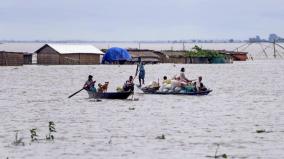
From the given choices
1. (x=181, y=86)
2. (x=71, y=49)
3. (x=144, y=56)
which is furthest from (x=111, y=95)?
(x=144, y=56)

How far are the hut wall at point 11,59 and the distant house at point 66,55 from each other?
1793 mm

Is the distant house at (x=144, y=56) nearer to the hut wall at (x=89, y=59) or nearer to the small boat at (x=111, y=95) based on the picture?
the hut wall at (x=89, y=59)

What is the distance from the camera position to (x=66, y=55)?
58.3 metres

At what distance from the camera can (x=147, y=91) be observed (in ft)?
98.7

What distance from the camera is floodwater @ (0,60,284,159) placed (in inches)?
621

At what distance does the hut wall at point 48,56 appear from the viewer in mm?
57803

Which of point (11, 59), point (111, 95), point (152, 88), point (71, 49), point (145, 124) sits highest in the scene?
point (71, 49)

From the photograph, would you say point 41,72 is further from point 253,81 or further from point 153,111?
point 153,111

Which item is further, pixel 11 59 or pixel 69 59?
pixel 69 59

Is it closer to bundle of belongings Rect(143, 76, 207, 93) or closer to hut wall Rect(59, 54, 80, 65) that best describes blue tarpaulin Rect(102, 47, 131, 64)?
hut wall Rect(59, 54, 80, 65)

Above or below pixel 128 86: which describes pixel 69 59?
above

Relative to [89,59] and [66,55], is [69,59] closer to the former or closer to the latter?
[66,55]

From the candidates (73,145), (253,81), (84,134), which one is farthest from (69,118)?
(253,81)

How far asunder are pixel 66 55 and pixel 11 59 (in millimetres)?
A: 4779
